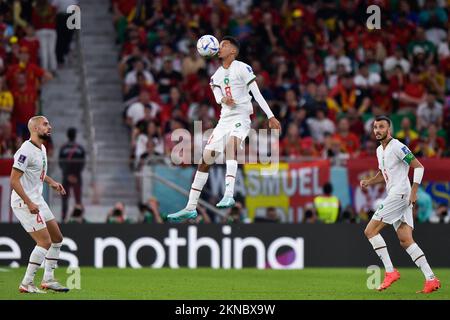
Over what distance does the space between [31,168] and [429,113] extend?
13985 mm

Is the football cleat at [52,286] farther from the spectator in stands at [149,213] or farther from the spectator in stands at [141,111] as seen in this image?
the spectator in stands at [141,111]

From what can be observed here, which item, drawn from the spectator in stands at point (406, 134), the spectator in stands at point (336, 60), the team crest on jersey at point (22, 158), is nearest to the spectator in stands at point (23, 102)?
the spectator in stands at point (336, 60)

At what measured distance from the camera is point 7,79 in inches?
1140

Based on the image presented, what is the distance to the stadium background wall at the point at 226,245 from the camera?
2591cm

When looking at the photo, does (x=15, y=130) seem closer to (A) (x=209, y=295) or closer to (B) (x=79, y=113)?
(B) (x=79, y=113)

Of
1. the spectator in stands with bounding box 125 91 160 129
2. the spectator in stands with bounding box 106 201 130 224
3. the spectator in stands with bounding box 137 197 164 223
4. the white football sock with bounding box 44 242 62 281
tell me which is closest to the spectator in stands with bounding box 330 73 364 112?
the spectator in stands with bounding box 125 91 160 129

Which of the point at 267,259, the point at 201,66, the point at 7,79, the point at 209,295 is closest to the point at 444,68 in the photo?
the point at 201,66

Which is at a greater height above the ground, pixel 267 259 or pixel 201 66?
pixel 201 66

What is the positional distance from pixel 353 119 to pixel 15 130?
7.79 m

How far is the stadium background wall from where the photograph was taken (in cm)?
2591

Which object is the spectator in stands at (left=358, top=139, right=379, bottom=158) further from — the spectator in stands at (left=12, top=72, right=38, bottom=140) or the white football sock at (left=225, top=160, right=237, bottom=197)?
the white football sock at (left=225, top=160, right=237, bottom=197)

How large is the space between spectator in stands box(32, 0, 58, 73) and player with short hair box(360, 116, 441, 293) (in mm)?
12749

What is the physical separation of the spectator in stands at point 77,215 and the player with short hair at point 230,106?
645 cm

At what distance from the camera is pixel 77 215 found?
25625 millimetres
